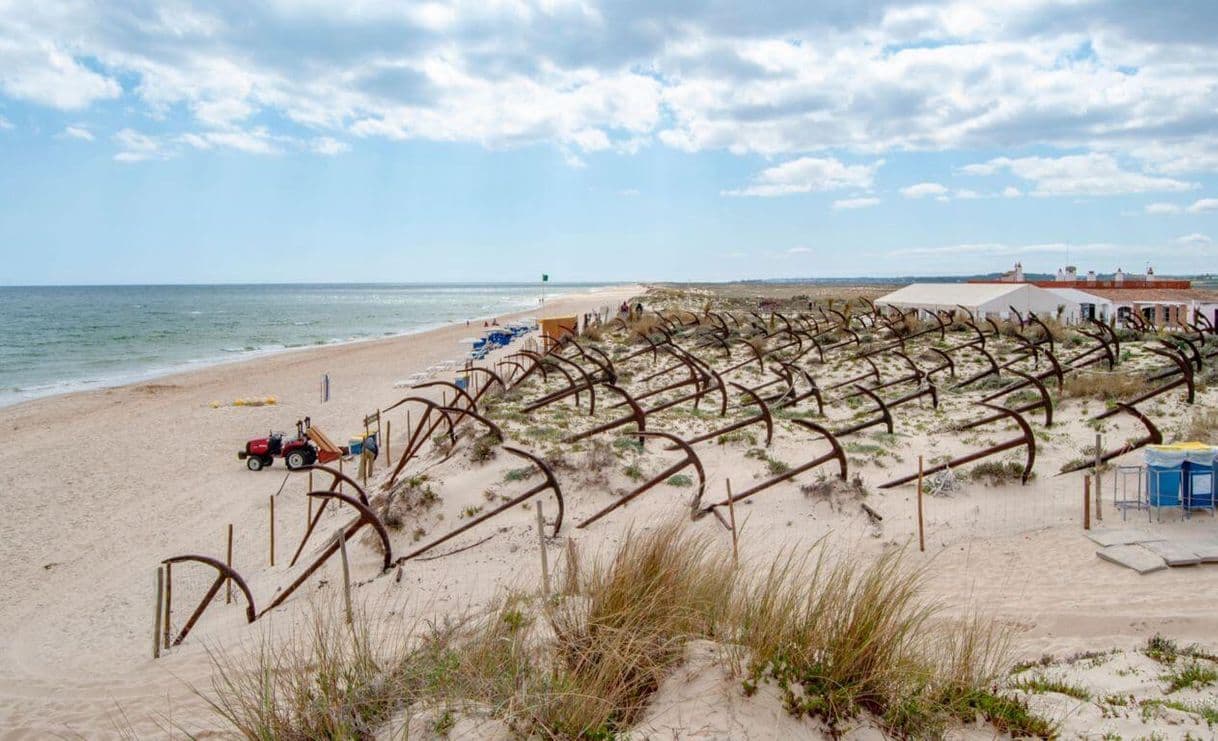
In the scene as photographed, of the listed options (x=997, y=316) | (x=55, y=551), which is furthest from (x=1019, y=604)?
(x=997, y=316)

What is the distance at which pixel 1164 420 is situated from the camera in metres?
11.9

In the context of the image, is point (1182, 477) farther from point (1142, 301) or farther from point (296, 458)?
point (1142, 301)

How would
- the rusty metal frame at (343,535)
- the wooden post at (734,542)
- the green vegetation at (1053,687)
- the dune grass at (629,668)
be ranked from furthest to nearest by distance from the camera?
the rusty metal frame at (343,535) < the wooden post at (734,542) < the green vegetation at (1053,687) < the dune grass at (629,668)

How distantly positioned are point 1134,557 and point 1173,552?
387 millimetres

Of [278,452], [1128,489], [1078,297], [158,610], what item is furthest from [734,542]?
[1078,297]

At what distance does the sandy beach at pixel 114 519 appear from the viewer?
21.9ft

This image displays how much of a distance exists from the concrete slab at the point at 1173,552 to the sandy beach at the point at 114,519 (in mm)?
8718

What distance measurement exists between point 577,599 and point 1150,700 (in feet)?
11.3

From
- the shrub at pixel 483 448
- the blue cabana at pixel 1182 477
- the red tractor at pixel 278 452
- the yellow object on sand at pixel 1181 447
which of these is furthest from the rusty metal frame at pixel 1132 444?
the red tractor at pixel 278 452

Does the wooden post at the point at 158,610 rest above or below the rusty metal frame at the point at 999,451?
below

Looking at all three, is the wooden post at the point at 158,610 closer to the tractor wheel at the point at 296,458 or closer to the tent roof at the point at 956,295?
the tractor wheel at the point at 296,458

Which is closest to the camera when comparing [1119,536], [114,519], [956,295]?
[1119,536]

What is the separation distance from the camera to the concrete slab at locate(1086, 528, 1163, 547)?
7.94 metres

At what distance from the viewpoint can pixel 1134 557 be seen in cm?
752
